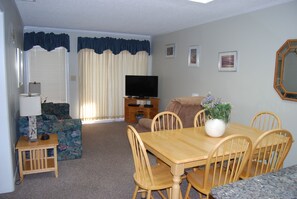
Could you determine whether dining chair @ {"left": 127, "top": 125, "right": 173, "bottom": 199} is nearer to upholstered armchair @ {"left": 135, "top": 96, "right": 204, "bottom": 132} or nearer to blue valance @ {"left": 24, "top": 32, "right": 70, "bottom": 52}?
upholstered armchair @ {"left": 135, "top": 96, "right": 204, "bottom": 132}

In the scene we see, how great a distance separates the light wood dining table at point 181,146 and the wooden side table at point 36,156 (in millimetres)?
1441

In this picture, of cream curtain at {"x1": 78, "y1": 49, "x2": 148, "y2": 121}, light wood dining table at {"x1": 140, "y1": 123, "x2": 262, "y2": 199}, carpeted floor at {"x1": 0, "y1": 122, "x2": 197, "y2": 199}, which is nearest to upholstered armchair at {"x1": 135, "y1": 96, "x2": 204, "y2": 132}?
light wood dining table at {"x1": 140, "y1": 123, "x2": 262, "y2": 199}

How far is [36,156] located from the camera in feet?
10.7

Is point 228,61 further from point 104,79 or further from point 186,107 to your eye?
point 104,79

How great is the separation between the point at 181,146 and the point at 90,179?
1589 millimetres

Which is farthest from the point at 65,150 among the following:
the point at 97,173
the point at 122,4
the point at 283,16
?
the point at 283,16

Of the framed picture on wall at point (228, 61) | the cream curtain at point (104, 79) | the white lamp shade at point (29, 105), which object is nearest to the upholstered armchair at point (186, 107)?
the framed picture on wall at point (228, 61)

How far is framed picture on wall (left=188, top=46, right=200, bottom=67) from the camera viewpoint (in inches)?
197

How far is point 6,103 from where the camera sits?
104 inches

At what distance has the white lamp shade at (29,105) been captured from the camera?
2.98 meters

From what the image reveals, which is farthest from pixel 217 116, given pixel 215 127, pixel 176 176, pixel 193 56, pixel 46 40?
pixel 46 40

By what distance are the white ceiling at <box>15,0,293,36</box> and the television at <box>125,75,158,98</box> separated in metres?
1.48

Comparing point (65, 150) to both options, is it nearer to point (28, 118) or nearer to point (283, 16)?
point (28, 118)

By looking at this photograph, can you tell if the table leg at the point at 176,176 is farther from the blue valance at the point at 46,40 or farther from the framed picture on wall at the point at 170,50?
the blue valance at the point at 46,40
